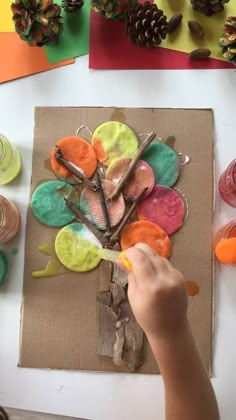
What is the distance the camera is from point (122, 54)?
28.3 inches

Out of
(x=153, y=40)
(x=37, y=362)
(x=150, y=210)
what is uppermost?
(x=153, y=40)

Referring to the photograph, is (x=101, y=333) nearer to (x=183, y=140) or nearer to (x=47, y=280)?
(x=47, y=280)

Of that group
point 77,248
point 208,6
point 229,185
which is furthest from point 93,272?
point 208,6

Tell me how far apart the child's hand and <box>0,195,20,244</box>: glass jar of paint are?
0.25m

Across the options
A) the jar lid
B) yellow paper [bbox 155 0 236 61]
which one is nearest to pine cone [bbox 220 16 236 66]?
yellow paper [bbox 155 0 236 61]

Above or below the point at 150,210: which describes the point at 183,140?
above

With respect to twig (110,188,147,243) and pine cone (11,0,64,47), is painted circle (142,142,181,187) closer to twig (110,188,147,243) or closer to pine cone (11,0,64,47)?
twig (110,188,147,243)

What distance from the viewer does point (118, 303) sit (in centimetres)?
66

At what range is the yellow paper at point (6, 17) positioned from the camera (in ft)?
2.38

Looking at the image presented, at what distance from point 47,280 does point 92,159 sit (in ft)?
0.70

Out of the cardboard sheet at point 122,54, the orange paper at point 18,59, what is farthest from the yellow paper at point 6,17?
the cardboard sheet at point 122,54

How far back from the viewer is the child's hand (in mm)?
458

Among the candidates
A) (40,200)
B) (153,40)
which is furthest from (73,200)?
(153,40)

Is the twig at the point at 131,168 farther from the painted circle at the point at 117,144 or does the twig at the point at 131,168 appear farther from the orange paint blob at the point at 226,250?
the orange paint blob at the point at 226,250
